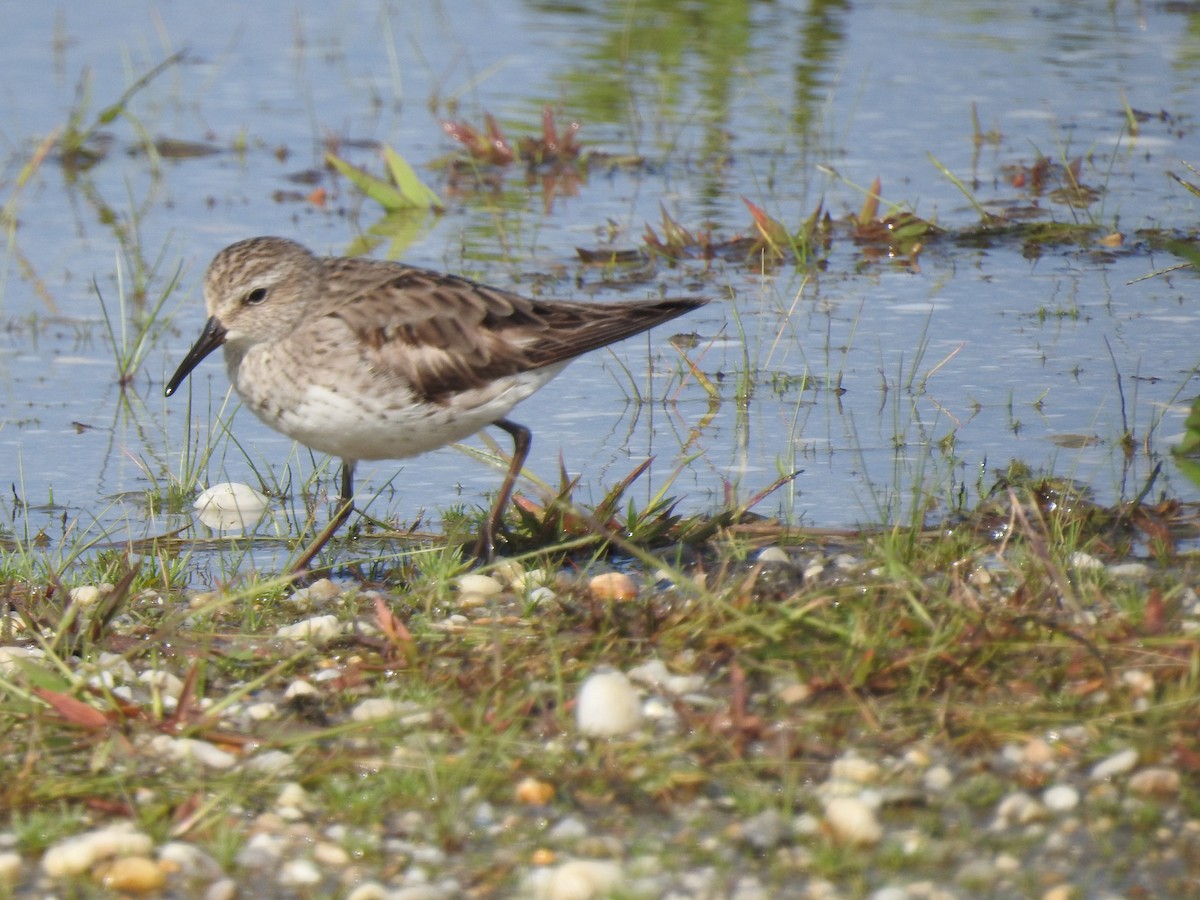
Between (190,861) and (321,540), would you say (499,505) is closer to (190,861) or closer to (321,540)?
(321,540)

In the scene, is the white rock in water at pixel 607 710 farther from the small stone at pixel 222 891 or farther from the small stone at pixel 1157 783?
the small stone at pixel 1157 783

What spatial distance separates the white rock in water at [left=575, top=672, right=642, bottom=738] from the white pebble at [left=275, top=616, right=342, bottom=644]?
3.17 feet

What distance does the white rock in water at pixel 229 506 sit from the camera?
6363 mm

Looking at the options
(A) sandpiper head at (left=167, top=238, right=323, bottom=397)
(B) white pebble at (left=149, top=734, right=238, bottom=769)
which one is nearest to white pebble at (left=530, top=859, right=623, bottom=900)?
(B) white pebble at (left=149, top=734, right=238, bottom=769)

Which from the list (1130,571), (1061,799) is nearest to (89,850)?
(1061,799)

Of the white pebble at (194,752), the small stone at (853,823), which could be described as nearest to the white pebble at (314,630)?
the white pebble at (194,752)

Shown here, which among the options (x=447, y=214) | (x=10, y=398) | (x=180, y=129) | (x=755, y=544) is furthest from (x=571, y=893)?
(x=180, y=129)

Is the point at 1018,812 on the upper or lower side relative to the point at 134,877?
upper

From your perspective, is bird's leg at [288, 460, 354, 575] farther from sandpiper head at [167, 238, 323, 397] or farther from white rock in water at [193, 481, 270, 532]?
sandpiper head at [167, 238, 323, 397]

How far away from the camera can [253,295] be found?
616cm

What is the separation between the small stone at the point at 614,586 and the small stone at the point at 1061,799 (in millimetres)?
1595

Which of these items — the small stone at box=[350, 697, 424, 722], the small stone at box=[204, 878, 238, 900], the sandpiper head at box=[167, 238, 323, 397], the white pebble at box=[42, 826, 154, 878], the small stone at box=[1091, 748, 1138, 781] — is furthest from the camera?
the sandpiper head at box=[167, 238, 323, 397]

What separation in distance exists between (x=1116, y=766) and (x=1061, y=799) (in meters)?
0.17

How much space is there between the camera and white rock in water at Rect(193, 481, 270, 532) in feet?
20.9
